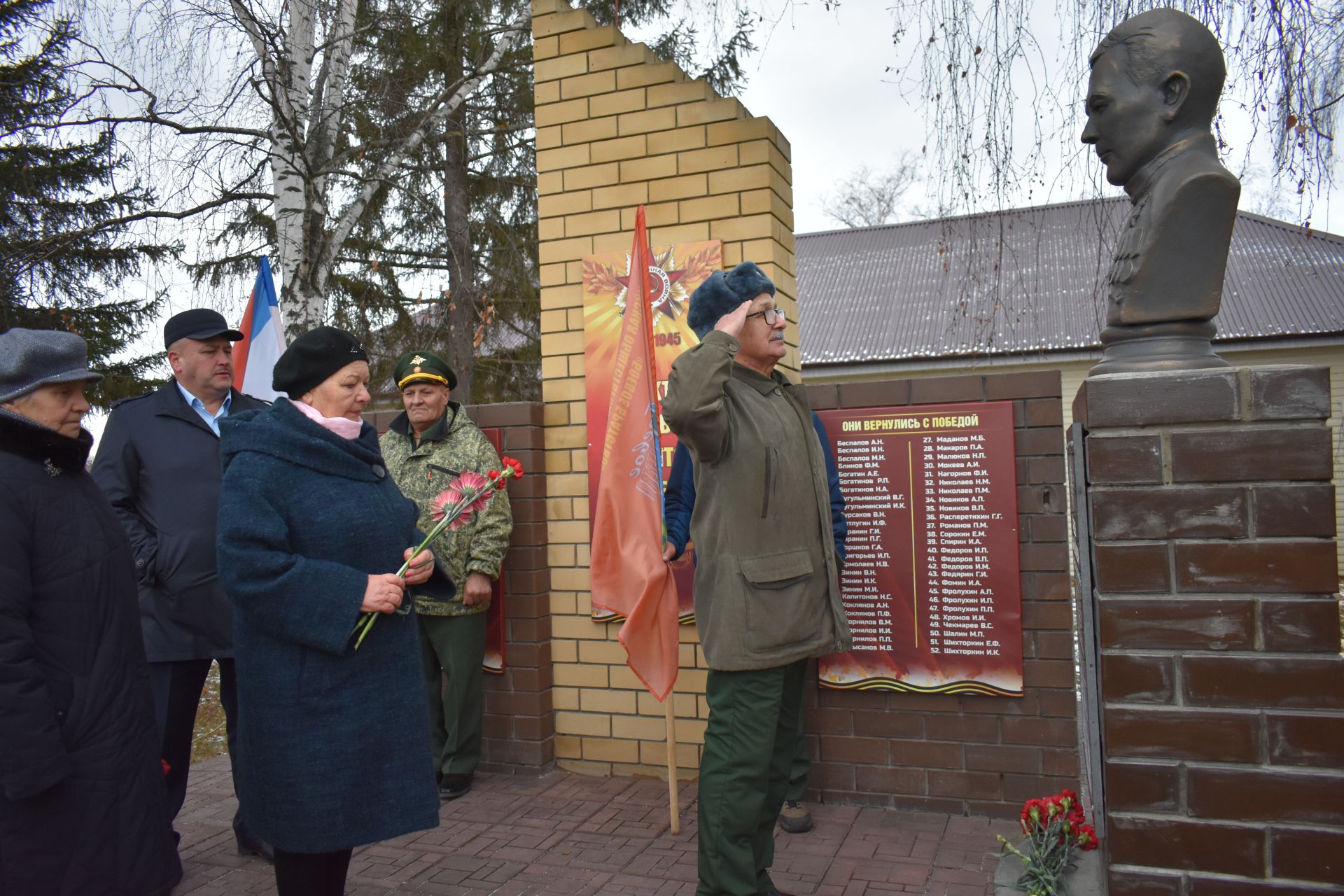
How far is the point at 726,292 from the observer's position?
3.17 meters

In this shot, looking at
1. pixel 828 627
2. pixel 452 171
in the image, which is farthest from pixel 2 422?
pixel 452 171

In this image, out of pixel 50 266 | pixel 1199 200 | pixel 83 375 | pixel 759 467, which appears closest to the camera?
pixel 1199 200

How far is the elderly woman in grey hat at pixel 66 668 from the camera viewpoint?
2.35m

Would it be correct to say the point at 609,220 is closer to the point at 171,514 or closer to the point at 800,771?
the point at 171,514

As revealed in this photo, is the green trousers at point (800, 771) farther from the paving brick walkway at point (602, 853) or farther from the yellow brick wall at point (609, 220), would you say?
the yellow brick wall at point (609, 220)

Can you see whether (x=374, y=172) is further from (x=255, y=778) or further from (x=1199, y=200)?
(x=1199, y=200)

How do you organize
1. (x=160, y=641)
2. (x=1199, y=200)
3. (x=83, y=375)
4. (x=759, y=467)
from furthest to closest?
(x=160, y=641) → (x=759, y=467) → (x=83, y=375) → (x=1199, y=200)

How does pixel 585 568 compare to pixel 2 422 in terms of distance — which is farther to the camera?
pixel 585 568

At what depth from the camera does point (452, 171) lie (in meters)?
10.3

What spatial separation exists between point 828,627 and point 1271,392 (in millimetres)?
1567

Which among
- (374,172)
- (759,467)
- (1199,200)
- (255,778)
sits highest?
(374,172)

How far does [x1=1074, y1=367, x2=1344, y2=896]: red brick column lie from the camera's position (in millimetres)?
1957

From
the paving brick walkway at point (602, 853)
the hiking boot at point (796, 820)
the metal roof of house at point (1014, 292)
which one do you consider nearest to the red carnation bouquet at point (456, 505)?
the paving brick walkway at point (602, 853)

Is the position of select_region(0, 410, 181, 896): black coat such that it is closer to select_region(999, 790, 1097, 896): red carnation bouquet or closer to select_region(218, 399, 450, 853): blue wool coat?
select_region(218, 399, 450, 853): blue wool coat
